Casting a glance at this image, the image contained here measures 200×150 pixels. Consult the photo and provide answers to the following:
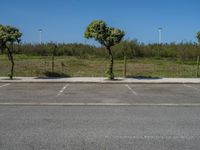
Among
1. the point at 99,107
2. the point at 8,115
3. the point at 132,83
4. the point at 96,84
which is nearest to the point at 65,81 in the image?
the point at 96,84

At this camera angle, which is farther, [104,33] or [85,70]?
[85,70]

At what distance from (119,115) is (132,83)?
9.86m

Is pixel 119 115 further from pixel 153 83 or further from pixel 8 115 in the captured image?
pixel 153 83

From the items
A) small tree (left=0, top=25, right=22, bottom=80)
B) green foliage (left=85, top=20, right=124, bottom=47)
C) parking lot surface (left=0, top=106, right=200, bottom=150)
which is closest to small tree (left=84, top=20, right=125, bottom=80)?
green foliage (left=85, top=20, right=124, bottom=47)

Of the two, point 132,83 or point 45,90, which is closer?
point 45,90

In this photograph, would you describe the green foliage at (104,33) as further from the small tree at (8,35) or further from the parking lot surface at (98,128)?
the parking lot surface at (98,128)

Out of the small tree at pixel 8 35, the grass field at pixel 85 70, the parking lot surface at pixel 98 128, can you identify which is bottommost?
the parking lot surface at pixel 98 128

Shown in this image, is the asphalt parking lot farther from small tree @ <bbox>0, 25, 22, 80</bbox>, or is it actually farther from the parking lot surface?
small tree @ <bbox>0, 25, 22, 80</bbox>

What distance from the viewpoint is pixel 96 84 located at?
19.4 meters

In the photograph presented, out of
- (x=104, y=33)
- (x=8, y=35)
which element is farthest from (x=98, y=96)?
(x=8, y=35)

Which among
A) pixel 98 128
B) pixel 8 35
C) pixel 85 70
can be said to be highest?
pixel 8 35

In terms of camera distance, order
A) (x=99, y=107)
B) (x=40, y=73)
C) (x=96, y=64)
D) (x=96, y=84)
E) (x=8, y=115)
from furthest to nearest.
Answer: (x=96, y=64) < (x=40, y=73) < (x=96, y=84) < (x=99, y=107) < (x=8, y=115)

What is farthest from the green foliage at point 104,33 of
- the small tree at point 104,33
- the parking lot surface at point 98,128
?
the parking lot surface at point 98,128

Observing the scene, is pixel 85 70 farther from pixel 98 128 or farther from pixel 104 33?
pixel 98 128
